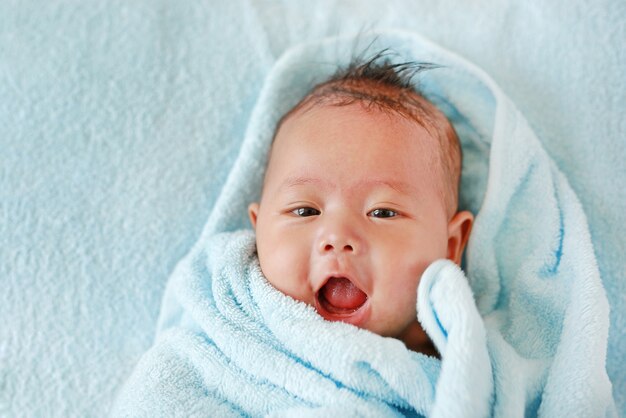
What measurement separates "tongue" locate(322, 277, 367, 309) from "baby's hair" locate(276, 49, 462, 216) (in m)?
0.28

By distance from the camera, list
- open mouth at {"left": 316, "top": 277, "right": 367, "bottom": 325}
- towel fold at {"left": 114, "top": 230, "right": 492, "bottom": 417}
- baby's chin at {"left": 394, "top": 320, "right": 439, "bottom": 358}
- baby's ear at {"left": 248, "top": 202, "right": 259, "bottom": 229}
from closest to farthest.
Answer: towel fold at {"left": 114, "top": 230, "right": 492, "bottom": 417} < open mouth at {"left": 316, "top": 277, "right": 367, "bottom": 325} < baby's chin at {"left": 394, "top": 320, "right": 439, "bottom": 358} < baby's ear at {"left": 248, "top": 202, "right": 259, "bottom": 229}

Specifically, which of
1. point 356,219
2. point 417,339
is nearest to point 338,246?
point 356,219

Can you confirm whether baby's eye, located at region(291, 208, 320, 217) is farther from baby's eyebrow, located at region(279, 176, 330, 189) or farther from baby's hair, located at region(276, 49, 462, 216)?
baby's hair, located at region(276, 49, 462, 216)

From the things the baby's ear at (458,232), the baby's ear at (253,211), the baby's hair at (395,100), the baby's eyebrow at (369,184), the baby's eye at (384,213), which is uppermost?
the baby's hair at (395,100)

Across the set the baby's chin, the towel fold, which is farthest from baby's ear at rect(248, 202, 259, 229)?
the baby's chin

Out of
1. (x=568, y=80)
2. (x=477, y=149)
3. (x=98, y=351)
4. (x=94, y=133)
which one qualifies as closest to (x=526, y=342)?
(x=477, y=149)

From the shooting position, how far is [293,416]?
3.51 feet

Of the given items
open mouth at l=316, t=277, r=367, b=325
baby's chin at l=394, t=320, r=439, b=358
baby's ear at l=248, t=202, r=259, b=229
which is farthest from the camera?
baby's ear at l=248, t=202, r=259, b=229

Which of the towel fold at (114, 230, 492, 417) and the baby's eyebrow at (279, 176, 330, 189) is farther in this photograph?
the baby's eyebrow at (279, 176, 330, 189)

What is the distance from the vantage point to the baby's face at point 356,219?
3.77ft

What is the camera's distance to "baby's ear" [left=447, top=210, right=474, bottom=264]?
1365 millimetres

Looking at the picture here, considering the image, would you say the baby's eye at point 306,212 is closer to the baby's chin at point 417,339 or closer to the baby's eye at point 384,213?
the baby's eye at point 384,213

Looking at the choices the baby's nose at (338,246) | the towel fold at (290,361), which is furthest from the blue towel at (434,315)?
the baby's nose at (338,246)

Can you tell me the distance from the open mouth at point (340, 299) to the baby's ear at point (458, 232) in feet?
0.94
